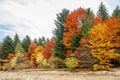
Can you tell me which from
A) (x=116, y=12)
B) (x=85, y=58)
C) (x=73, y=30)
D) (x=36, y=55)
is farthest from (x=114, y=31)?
(x=36, y=55)

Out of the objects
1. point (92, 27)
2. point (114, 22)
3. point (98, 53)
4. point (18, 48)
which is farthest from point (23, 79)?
point (18, 48)

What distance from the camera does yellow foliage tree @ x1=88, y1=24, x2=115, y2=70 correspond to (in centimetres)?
5891

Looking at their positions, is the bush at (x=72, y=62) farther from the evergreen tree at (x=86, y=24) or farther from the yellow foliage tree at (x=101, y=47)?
the evergreen tree at (x=86, y=24)

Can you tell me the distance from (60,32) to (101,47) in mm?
21981

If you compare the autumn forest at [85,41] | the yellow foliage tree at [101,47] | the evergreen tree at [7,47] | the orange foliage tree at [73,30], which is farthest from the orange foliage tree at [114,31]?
the evergreen tree at [7,47]

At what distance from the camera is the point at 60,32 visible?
78688 mm

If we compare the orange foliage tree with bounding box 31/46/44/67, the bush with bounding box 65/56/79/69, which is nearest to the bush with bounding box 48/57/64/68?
the bush with bounding box 65/56/79/69

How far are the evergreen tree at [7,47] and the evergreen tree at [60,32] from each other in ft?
124

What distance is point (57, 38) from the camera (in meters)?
78.8

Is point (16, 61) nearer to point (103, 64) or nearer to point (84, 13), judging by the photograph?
point (84, 13)

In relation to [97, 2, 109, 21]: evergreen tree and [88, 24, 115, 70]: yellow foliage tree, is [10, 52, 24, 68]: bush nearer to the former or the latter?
[97, 2, 109, 21]: evergreen tree

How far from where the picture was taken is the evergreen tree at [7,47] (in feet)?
370

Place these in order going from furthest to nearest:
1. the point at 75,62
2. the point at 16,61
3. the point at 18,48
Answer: the point at 18,48 → the point at 16,61 → the point at 75,62

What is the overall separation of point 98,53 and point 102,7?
3238 centimetres
